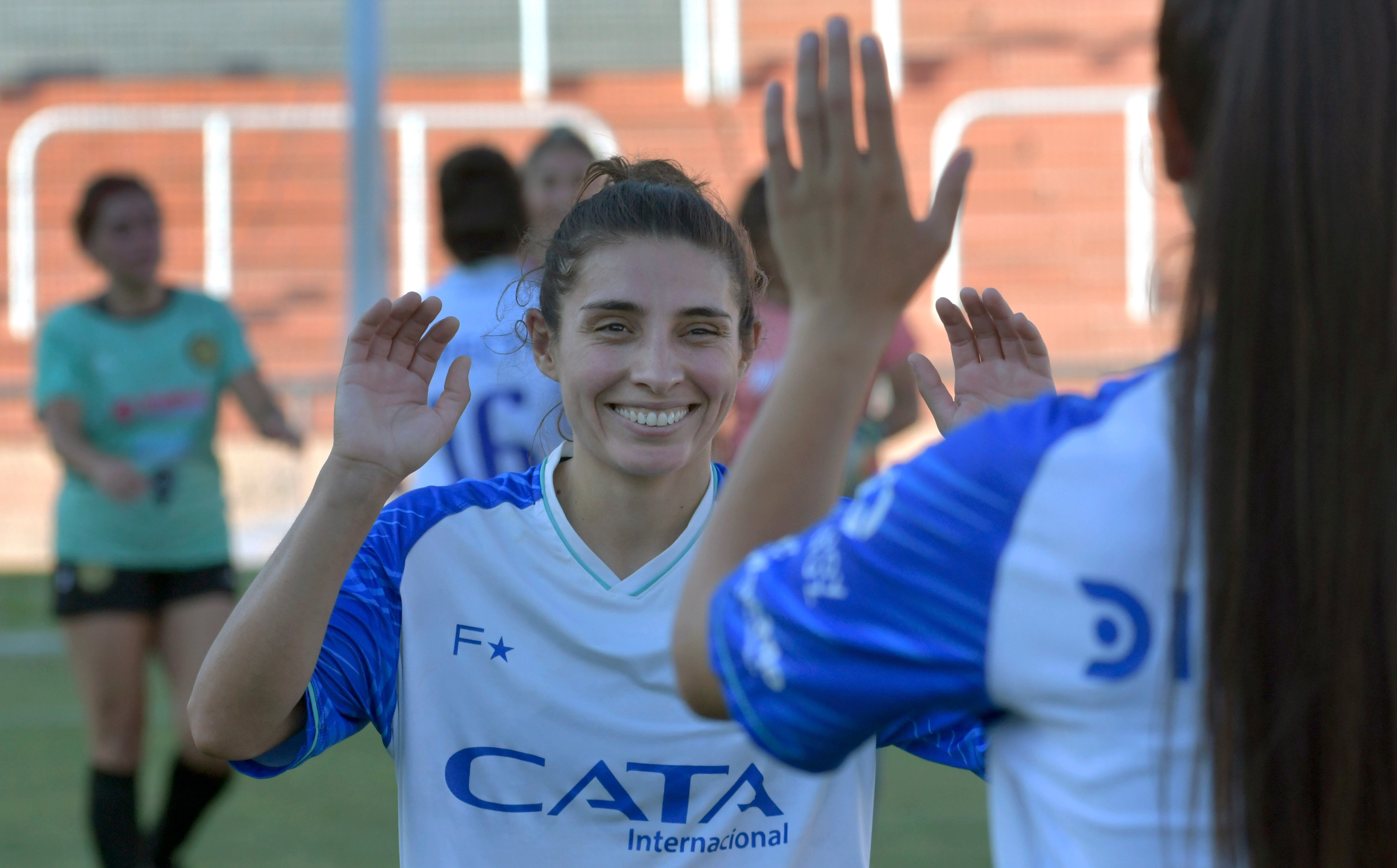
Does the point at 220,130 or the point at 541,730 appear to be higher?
the point at 220,130

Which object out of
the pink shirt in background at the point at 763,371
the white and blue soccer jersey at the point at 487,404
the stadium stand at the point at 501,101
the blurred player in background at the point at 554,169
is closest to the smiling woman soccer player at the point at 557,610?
the white and blue soccer jersey at the point at 487,404

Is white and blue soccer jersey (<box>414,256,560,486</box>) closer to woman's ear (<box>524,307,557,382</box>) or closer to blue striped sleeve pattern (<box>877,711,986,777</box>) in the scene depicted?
woman's ear (<box>524,307,557,382</box>)

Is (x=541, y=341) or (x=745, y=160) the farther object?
(x=745, y=160)

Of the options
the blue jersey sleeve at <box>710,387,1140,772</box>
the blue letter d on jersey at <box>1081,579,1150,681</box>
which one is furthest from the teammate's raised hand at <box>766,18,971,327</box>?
the blue letter d on jersey at <box>1081,579,1150,681</box>

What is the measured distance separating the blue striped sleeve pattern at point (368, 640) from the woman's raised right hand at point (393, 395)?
203 millimetres

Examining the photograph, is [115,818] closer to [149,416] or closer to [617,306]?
[149,416]

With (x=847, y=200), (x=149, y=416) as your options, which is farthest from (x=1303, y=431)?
(x=149, y=416)

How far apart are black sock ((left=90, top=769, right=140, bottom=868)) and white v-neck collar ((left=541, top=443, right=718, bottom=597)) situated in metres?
2.52

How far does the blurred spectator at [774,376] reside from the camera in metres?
3.81

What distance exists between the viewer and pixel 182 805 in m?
3.85

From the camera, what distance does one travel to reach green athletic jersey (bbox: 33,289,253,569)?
4.07 meters

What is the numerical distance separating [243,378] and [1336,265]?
3.96 m

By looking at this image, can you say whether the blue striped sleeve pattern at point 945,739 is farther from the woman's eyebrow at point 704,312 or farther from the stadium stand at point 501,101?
the stadium stand at point 501,101

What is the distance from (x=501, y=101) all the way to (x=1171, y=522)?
12.3 meters
